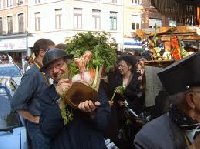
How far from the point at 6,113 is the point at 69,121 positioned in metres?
2.56

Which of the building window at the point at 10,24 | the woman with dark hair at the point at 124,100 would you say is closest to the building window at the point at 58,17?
the building window at the point at 10,24

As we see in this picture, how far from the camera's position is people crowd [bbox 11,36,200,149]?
Result: 235 cm

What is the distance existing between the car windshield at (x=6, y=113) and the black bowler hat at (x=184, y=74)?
3.91m

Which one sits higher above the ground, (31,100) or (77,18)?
(77,18)

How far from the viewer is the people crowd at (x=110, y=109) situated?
7.70 feet

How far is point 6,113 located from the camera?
612 cm

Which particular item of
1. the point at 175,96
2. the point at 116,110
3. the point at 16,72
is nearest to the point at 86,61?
the point at 175,96

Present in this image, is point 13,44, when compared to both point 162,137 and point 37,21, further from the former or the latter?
point 162,137

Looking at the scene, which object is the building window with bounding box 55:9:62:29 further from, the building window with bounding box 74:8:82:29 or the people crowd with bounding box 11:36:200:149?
the people crowd with bounding box 11:36:200:149

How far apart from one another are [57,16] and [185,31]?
114 ft

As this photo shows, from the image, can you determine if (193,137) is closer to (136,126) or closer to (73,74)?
(73,74)

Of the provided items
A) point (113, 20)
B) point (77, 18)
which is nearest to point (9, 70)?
point (77, 18)

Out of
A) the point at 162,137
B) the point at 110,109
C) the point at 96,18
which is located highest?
the point at 96,18

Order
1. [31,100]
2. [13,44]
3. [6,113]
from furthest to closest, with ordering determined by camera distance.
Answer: [13,44] → [6,113] → [31,100]
